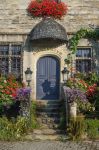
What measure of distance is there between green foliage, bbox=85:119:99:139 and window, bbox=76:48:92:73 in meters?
4.68

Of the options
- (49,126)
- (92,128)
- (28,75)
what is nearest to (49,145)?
(92,128)

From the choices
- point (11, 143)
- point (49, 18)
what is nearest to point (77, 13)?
point (49, 18)

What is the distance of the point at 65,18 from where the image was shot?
58.8ft

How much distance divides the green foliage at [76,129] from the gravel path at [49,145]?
0.41 m

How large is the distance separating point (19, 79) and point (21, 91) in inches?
137

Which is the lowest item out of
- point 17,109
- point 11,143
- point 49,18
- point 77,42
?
point 11,143

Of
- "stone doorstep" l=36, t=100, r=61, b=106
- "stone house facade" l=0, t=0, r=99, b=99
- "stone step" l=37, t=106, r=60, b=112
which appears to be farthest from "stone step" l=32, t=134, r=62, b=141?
"stone house facade" l=0, t=0, r=99, b=99

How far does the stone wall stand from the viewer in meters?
17.8

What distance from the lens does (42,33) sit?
1669 centimetres

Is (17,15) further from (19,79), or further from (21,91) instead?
(21,91)

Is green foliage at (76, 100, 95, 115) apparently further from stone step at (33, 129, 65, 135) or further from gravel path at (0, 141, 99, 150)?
gravel path at (0, 141, 99, 150)

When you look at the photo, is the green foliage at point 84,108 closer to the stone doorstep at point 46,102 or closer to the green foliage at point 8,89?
the stone doorstep at point 46,102

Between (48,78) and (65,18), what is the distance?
9.24ft

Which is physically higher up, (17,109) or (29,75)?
(29,75)
